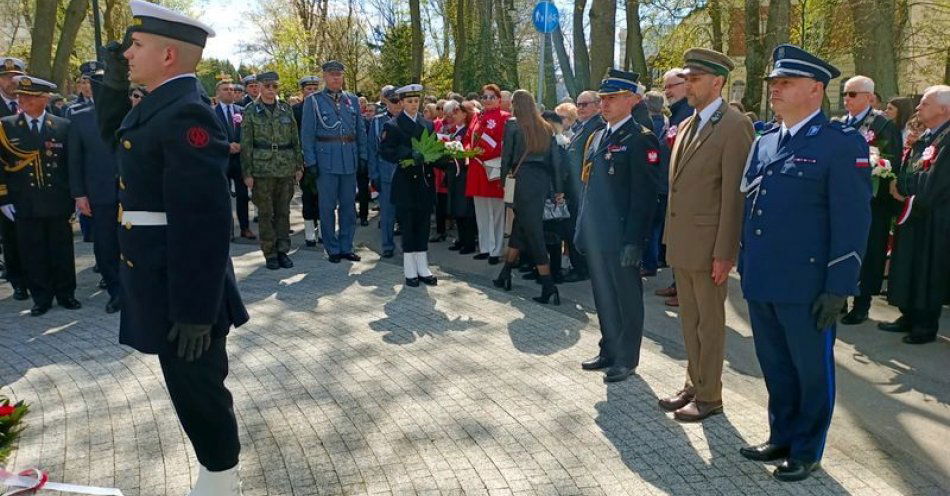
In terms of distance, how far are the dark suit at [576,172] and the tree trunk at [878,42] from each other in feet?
29.9

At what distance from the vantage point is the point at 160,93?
3213 millimetres

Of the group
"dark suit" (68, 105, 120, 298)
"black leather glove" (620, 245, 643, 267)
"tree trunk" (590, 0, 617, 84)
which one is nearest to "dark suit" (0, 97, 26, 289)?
"dark suit" (68, 105, 120, 298)

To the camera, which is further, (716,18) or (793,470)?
(716,18)

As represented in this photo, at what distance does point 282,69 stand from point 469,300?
4096 centimetres

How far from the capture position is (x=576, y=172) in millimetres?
8672

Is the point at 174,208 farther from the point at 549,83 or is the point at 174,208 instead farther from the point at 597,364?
the point at 549,83

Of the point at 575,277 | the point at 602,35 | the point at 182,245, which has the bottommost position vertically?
the point at 575,277

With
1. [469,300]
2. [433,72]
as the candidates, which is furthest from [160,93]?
[433,72]

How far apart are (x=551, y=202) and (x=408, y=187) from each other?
1.61 m

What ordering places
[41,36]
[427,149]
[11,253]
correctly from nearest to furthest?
[11,253] → [427,149] → [41,36]

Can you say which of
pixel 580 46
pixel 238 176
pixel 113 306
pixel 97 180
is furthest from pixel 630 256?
pixel 580 46

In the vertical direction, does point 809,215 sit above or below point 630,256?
above

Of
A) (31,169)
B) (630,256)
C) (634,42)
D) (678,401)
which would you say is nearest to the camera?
(678,401)

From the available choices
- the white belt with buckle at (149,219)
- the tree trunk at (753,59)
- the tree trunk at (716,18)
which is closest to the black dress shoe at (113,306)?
the white belt with buckle at (149,219)
